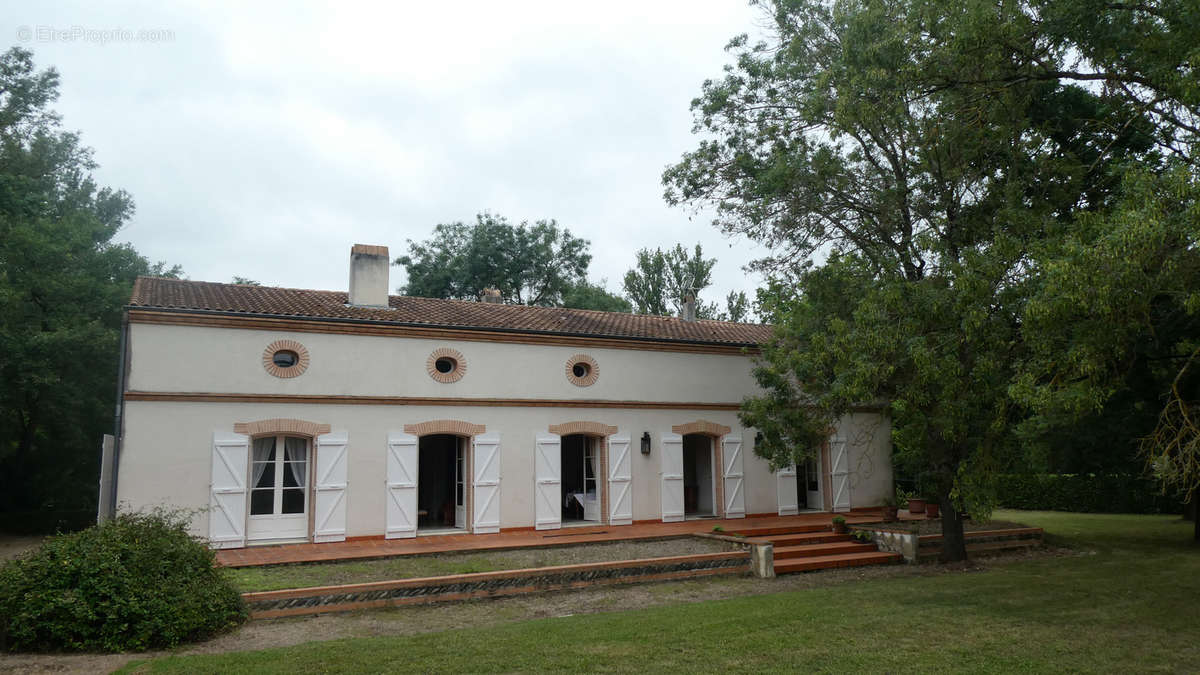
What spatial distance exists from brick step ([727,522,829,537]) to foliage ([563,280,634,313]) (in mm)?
17678

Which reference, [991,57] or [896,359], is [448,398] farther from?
[991,57]

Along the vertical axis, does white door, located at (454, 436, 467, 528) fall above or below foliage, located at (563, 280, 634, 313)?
below

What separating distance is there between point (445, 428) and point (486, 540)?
215 centimetres

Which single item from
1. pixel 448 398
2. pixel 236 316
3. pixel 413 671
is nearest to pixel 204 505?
pixel 236 316

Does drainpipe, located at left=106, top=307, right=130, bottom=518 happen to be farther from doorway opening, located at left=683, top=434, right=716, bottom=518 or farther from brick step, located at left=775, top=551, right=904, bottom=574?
doorway opening, located at left=683, top=434, right=716, bottom=518

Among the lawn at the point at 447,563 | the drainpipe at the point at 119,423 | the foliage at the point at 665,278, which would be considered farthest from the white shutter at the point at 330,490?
the foliage at the point at 665,278

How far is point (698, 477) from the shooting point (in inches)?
689

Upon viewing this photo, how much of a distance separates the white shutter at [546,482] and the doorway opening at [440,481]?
147cm

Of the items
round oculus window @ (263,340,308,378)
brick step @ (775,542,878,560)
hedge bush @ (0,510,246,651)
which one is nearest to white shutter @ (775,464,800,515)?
brick step @ (775,542,878,560)

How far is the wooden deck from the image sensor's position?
1123 cm

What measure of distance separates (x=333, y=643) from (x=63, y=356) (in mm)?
13889

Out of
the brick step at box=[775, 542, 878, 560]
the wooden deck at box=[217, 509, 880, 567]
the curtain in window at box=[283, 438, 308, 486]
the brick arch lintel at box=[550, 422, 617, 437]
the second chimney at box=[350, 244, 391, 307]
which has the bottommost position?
the brick step at box=[775, 542, 878, 560]

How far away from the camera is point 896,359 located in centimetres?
1046

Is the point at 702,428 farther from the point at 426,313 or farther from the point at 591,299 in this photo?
the point at 591,299
